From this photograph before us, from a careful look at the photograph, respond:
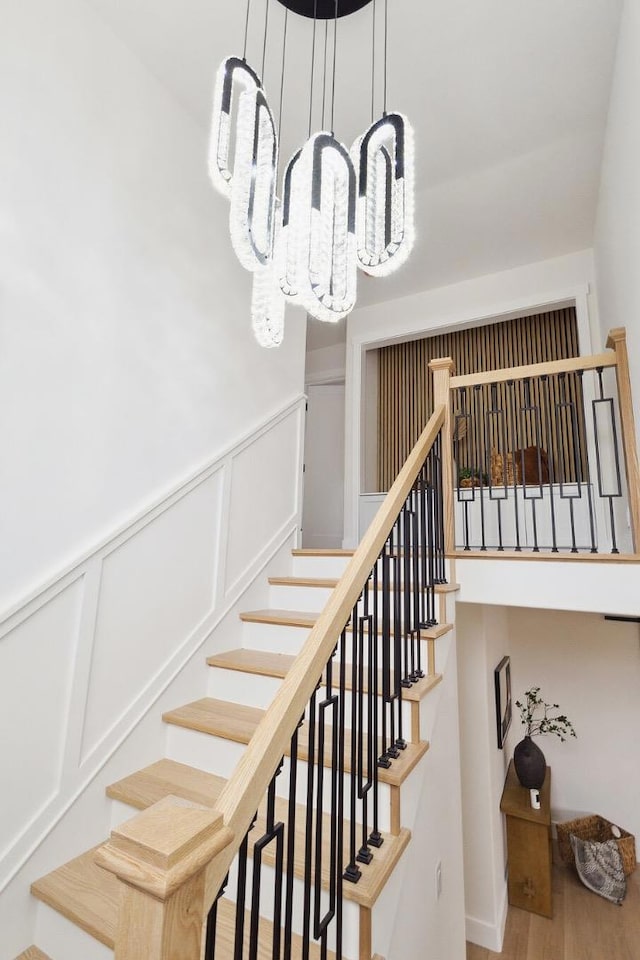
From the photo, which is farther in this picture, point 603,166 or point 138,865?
point 603,166

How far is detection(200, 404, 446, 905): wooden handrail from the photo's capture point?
0.93 meters

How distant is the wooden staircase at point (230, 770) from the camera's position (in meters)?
1.52

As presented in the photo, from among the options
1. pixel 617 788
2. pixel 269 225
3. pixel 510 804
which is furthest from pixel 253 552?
pixel 617 788

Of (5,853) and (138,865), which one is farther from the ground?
(138,865)

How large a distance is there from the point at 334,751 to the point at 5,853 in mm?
1179

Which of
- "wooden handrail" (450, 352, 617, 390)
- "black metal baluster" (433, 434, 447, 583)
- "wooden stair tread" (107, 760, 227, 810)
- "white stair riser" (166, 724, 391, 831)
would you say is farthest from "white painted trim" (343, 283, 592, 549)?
"wooden stair tread" (107, 760, 227, 810)

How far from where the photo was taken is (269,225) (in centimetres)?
157

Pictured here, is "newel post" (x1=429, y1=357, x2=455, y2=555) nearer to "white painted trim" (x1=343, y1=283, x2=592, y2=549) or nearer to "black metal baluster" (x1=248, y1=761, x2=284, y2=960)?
"white painted trim" (x1=343, y1=283, x2=592, y2=549)

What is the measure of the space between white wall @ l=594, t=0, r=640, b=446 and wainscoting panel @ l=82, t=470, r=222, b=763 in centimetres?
226

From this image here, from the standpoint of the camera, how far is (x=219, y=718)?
7.29ft

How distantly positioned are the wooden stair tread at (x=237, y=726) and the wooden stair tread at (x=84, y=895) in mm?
566

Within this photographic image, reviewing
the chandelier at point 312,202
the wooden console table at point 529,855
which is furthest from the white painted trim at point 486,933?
the chandelier at point 312,202

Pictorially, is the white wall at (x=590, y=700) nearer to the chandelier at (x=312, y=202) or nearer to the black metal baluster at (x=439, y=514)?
the black metal baluster at (x=439, y=514)

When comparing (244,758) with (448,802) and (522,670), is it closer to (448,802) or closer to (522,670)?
(448,802)
